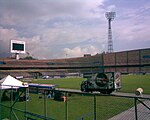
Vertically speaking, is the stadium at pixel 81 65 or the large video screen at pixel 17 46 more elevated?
the large video screen at pixel 17 46

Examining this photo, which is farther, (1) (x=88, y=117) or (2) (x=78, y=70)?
(2) (x=78, y=70)

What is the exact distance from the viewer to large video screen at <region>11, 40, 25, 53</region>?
10019 centimetres

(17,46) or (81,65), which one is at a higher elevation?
(17,46)

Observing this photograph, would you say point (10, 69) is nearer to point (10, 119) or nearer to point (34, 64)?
point (34, 64)

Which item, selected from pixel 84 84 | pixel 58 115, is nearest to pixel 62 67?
pixel 84 84

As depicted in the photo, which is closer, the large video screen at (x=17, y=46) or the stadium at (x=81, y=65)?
the large video screen at (x=17, y=46)

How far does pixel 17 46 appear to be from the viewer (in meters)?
102

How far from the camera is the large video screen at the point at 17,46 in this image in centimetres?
10019

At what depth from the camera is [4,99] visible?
79.5 feet

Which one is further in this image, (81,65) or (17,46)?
(81,65)

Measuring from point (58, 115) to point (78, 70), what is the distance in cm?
11081

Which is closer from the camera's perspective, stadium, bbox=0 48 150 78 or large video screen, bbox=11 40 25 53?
large video screen, bbox=11 40 25 53

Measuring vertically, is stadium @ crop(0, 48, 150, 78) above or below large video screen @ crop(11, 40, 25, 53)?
below

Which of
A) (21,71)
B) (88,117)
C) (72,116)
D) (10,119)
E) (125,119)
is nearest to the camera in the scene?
(10,119)
